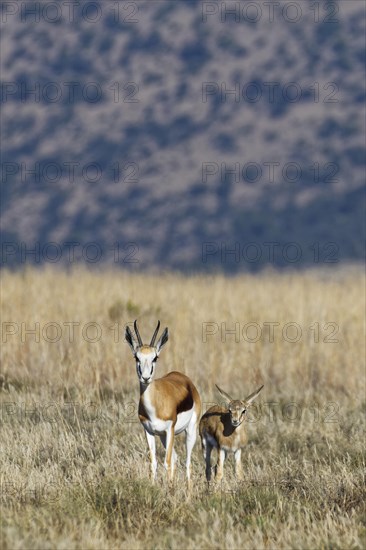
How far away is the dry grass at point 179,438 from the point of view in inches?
295

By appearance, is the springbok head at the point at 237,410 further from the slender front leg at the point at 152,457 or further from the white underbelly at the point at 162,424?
the slender front leg at the point at 152,457

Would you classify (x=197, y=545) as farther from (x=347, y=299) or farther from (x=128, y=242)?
(x=128, y=242)

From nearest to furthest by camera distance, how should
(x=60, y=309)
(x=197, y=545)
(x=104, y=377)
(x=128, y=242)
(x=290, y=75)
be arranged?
(x=197, y=545)
(x=104, y=377)
(x=60, y=309)
(x=128, y=242)
(x=290, y=75)

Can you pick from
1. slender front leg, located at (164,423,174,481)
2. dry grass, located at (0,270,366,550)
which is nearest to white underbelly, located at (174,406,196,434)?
slender front leg, located at (164,423,174,481)

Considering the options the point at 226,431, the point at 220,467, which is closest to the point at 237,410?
the point at 226,431

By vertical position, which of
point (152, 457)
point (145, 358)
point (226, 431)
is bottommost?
point (152, 457)

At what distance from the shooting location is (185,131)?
80.9 metres

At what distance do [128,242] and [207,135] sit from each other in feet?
44.0

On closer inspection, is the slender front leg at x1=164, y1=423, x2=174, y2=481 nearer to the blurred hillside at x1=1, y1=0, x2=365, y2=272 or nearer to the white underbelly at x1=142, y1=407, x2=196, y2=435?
the white underbelly at x1=142, y1=407, x2=196, y2=435

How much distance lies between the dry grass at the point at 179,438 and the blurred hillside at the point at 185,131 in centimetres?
4585

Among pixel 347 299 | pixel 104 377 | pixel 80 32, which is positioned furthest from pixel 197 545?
pixel 80 32

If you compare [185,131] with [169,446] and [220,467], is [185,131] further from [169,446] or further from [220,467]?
[169,446]

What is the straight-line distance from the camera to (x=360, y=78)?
84250mm

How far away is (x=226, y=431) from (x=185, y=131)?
238 feet
